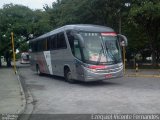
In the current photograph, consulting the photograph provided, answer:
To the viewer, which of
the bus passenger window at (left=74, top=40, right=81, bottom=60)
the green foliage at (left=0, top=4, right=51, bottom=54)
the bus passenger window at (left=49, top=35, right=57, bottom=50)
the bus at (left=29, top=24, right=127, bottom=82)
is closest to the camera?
the bus at (left=29, top=24, right=127, bottom=82)

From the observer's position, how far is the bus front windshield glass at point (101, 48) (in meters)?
18.2

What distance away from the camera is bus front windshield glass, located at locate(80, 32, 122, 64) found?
18.2 m

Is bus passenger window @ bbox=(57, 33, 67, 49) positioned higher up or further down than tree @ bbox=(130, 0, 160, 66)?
further down

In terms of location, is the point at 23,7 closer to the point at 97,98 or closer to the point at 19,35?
the point at 19,35

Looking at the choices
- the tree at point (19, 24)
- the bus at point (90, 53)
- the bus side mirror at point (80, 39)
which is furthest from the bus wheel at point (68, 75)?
the tree at point (19, 24)

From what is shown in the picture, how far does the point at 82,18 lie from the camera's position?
38.6 m

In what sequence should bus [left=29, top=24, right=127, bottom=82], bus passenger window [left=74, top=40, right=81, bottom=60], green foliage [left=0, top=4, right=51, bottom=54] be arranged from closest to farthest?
bus [left=29, top=24, right=127, bottom=82] → bus passenger window [left=74, top=40, right=81, bottom=60] → green foliage [left=0, top=4, right=51, bottom=54]

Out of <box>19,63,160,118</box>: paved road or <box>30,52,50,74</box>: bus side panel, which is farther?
<box>30,52,50,74</box>: bus side panel

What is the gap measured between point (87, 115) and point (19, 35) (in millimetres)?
37519

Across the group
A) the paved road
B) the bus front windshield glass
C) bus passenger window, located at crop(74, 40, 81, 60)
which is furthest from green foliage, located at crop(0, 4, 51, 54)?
the paved road

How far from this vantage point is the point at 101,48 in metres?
18.4

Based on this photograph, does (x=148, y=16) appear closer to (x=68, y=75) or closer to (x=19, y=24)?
(x=68, y=75)

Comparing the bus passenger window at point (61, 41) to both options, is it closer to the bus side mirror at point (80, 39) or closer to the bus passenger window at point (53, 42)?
the bus passenger window at point (53, 42)

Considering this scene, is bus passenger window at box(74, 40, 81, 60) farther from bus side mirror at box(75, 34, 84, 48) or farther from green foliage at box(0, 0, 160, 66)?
green foliage at box(0, 0, 160, 66)
